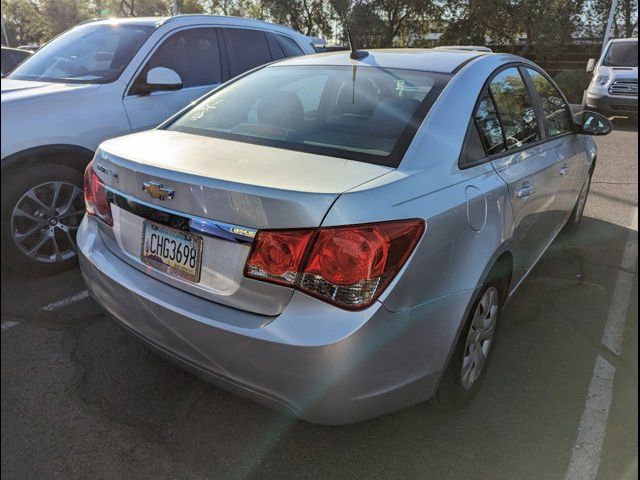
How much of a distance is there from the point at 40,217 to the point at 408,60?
276 centimetres

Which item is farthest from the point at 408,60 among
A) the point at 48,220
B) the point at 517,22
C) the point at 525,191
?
the point at 48,220

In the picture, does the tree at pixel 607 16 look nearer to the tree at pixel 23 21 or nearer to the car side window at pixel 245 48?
the car side window at pixel 245 48

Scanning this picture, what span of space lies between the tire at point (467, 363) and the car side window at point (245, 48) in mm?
3611

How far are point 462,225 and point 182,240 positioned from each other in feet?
3.66

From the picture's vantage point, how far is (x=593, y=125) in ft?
12.7

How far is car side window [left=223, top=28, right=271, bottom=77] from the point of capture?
4.97 meters

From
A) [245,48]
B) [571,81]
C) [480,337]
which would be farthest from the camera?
[571,81]

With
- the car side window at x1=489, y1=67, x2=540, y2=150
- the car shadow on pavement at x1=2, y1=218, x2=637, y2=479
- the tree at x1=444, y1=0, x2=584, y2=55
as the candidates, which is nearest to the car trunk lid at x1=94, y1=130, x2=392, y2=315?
the car shadow on pavement at x1=2, y1=218, x2=637, y2=479

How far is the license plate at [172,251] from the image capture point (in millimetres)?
1902

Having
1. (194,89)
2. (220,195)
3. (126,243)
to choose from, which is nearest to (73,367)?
(126,243)

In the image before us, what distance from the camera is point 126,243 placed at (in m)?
2.22

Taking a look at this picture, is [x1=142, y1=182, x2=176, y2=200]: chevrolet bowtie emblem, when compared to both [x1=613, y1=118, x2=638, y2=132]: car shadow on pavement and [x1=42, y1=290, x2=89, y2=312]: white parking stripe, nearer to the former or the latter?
[x1=42, y1=290, x2=89, y2=312]: white parking stripe

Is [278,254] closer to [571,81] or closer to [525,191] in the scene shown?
[525,191]

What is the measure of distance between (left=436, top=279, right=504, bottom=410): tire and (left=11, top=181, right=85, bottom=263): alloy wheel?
293 centimetres
